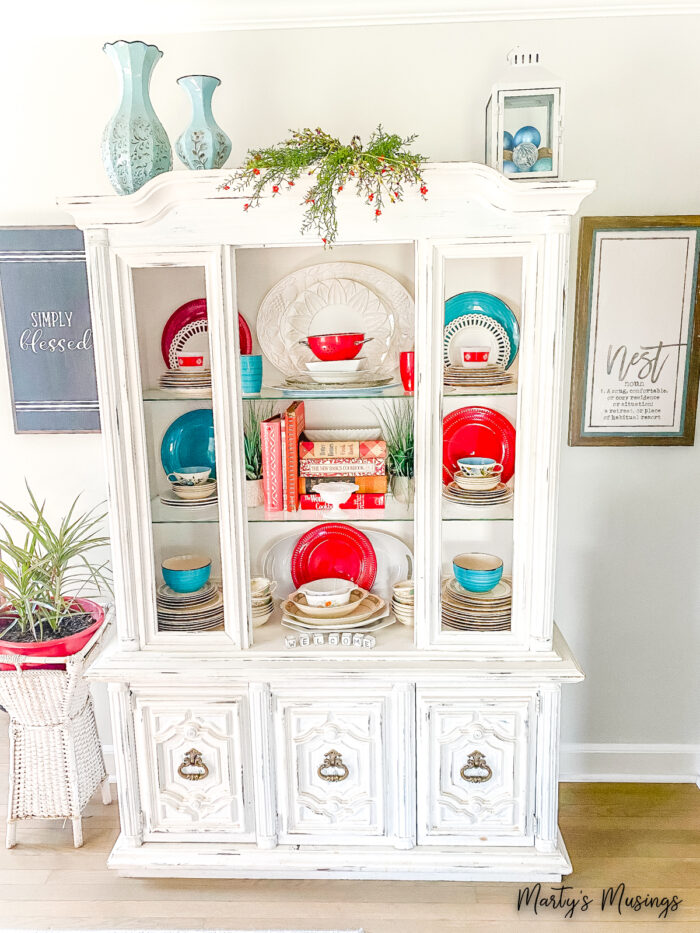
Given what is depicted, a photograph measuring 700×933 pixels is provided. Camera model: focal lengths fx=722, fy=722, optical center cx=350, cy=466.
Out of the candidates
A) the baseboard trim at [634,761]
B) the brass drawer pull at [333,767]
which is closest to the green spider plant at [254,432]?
the brass drawer pull at [333,767]

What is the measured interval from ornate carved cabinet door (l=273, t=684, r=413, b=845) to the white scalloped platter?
102 centimetres

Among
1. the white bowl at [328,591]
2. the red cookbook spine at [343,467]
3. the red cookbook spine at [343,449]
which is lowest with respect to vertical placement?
the white bowl at [328,591]

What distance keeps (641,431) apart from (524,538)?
2.25ft

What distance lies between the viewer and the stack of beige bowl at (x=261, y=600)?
2.26 meters

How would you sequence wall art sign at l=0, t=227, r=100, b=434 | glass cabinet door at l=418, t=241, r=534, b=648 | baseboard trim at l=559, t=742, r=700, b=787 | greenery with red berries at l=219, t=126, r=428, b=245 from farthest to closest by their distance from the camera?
baseboard trim at l=559, t=742, r=700, b=787 → wall art sign at l=0, t=227, r=100, b=434 → glass cabinet door at l=418, t=241, r=534, b=648 → greenery with red berries at l=219, t=126, r=428, b=245

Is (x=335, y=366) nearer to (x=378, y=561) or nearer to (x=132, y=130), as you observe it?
(x=378, y=561)

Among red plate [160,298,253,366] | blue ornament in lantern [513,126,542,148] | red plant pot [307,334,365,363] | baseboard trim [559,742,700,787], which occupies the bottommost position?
baseboard trim [559,742,700,787]

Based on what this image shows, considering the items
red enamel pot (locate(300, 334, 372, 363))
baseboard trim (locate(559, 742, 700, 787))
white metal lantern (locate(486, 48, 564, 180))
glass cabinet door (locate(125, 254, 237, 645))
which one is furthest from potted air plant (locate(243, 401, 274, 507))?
baseboard trim (locate(559, 742, 700, 787))

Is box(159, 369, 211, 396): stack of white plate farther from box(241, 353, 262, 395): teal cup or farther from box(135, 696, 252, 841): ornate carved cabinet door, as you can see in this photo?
box(135, 696, 252, 841): ornate carved cabinet door

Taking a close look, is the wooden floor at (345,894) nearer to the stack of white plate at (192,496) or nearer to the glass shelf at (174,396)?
the stack of white plate at (192,496)

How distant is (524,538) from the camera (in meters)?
2.04

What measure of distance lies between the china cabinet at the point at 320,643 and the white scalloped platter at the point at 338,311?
0.18 feet

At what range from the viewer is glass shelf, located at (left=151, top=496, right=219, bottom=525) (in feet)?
6.97

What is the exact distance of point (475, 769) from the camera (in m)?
2.12
